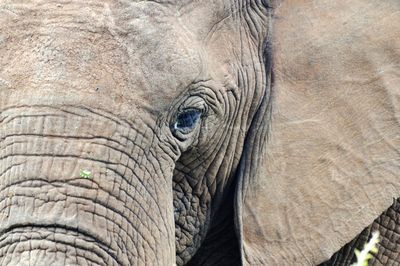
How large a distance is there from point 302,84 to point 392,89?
1.18 ft

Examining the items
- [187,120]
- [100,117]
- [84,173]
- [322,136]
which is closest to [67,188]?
[84,173]

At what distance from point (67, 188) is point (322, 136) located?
121cm

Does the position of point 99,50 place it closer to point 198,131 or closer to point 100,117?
point 100,117

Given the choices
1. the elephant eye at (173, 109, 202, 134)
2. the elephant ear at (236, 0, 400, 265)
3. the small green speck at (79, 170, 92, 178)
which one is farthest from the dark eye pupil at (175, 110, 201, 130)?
the small green speck at (79, 170, 92, 178)

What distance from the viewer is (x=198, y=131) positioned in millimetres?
4602

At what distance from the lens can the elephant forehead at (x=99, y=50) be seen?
4.10 metres

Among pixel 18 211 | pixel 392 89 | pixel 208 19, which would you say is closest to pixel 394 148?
pixel 392 89

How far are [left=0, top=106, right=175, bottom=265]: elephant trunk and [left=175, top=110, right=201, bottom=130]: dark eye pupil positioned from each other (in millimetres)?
236

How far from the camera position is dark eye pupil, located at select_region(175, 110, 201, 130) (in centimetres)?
446

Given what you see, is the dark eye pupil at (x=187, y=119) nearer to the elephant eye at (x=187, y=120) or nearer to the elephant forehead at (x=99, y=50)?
the elephant eye at (x=187, y=120)

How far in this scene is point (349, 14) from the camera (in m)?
4.78

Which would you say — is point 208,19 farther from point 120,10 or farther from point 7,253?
point 7,253

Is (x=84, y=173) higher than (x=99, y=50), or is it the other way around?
(x=99, y=50)

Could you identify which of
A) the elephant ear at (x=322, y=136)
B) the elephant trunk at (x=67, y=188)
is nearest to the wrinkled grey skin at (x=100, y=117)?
the elephant trunk at (x=67, y=188)
